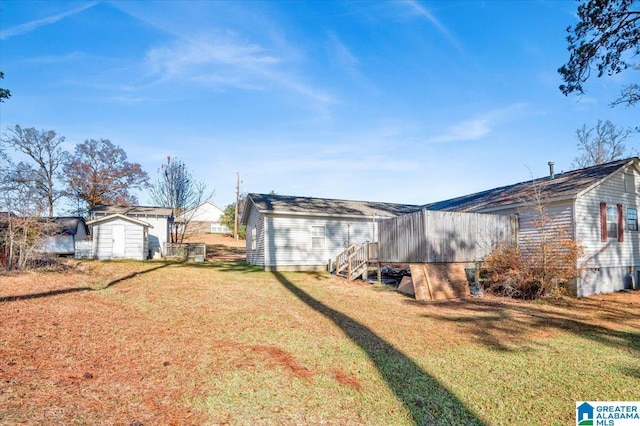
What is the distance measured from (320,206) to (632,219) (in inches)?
578

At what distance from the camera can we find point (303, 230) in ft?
63.5

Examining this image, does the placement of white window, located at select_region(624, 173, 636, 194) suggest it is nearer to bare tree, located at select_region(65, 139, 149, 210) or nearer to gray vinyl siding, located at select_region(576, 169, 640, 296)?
gray vinyl siding, located at select_region(576, 169, 640, 296)

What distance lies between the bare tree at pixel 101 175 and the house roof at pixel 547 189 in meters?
34.2

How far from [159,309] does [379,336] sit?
5.20m

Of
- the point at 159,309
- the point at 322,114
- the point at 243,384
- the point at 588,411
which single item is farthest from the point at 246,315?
the point at 322,114

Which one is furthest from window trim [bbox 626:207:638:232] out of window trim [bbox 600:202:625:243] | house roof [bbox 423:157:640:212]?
house roof [bbox 423:157:640:212]

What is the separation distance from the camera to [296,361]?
17.4ft

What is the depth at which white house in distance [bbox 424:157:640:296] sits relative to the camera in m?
13.4

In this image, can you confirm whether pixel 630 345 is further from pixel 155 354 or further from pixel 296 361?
pixel 155 354

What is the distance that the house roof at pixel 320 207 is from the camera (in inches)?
746

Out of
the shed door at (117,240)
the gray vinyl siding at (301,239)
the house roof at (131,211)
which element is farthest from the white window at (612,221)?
the house roof at (131,211)

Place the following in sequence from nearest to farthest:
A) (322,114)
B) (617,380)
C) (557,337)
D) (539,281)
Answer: (617,380) → (557,337) → (539,281) → (322,114)

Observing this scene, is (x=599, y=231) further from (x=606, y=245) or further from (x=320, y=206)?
(x=320, y=206)

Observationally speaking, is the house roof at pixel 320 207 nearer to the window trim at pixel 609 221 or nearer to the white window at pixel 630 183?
the window trim at pixel 609 221
